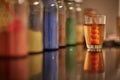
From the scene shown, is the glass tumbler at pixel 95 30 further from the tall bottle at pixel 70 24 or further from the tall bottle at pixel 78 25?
the tall bottle at pixel 78 25

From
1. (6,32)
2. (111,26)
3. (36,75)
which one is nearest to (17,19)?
(6,32)

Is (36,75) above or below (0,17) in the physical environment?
below

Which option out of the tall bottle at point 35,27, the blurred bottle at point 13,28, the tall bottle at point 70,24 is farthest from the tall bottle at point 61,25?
the blurred bottle at point 13,28

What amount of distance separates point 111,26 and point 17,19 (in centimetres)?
136

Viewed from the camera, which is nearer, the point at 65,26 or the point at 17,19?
the point at 17,19

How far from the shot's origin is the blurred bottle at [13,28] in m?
0.65

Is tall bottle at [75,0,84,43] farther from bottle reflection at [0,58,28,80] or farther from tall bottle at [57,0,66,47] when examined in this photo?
bottle reflection at [0,58,28,80]

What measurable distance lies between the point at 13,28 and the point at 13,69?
5.8 inches

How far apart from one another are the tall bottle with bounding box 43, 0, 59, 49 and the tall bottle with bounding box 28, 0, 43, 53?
6cm

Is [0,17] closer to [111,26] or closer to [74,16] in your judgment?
[74,16]

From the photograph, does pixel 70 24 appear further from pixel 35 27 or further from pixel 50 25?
pixel 35 27

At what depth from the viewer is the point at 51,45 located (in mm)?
941

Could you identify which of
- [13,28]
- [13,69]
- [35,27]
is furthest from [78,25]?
[13,69]

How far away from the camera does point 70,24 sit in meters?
1.23
